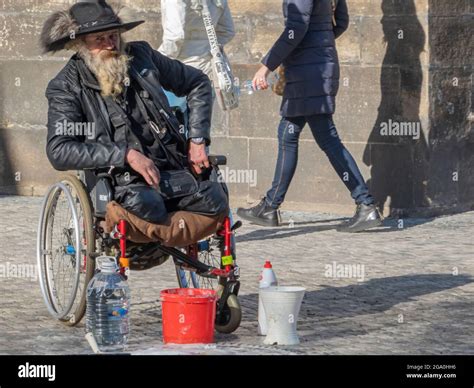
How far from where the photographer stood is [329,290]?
30.0 ft

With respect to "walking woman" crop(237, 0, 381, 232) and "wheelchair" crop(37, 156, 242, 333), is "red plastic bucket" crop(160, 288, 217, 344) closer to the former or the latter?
"wheelchair" crop(37, 156, 242, 333)

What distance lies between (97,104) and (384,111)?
178 inches

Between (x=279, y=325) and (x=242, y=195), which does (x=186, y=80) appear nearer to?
(x=279, y=325)

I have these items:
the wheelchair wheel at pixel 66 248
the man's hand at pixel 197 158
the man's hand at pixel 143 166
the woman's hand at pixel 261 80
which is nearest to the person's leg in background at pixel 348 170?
the woman's hand at pixel 261 80

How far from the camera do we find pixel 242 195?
1268 centimetres

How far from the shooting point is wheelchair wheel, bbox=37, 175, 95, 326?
7785mm

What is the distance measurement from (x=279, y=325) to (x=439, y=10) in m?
5.01

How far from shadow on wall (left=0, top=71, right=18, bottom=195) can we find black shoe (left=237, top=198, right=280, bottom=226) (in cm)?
250

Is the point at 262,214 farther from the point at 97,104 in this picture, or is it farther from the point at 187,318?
the point at 187,318

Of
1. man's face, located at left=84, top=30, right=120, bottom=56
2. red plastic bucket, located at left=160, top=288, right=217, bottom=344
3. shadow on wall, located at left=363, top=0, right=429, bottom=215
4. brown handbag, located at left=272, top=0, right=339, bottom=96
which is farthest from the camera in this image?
shadow on wall, located at left=363, top=0, right=429, bottom=215

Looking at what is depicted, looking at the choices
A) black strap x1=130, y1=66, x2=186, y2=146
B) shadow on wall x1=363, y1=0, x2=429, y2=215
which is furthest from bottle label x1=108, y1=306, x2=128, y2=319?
shadow on wall x1=363, y1=0, x2=429, y2=215

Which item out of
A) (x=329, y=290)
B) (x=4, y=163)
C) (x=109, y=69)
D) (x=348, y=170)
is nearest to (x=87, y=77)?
(x=109, y=69)

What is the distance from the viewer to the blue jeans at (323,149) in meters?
11.3
